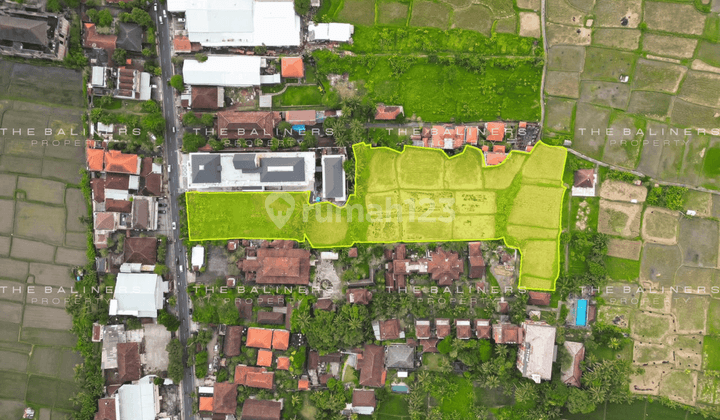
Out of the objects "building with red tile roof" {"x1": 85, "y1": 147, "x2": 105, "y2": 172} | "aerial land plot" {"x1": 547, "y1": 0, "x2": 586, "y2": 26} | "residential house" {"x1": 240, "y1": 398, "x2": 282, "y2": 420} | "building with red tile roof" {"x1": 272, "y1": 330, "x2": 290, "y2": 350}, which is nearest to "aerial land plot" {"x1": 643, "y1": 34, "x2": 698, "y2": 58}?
"aerial land plot" {"x1": 547, "y1": 0, "x2": 586, "y2": 26}

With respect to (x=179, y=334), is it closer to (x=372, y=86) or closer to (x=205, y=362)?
(x=205, y=362)

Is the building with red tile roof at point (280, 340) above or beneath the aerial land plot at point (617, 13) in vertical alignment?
beneath

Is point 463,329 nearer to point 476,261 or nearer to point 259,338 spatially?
point 476,261

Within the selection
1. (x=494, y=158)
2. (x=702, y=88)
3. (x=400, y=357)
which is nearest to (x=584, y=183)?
(x=494, y=158)

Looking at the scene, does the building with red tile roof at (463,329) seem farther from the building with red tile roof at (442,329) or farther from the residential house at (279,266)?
the residential house at (279,266)

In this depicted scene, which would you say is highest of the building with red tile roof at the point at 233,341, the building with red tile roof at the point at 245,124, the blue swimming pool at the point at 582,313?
the building with red tile roof at the point at 245,124

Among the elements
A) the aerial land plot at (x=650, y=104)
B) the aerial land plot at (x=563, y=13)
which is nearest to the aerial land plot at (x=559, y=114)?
the aerial land plot at (x=650, y=104)

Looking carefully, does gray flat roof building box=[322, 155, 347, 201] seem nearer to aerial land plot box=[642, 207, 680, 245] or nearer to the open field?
the open field

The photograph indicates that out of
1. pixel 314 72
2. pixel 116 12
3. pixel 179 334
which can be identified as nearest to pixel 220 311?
pixel 179 334
